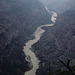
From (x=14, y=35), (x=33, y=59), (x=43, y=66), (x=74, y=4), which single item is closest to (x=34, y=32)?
(x=14, y=35)

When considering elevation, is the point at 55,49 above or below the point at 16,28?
below

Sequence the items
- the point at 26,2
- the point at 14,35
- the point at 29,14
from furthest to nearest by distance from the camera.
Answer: the point at 26,2 → the point at 29,14 → the point at 14,35

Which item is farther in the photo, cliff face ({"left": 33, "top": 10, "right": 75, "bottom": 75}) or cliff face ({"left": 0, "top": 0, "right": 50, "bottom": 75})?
cliff face ({"left": 0, "top": 0, "right": 50, "bottom": 75})

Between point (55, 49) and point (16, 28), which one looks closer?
point (55, 49)

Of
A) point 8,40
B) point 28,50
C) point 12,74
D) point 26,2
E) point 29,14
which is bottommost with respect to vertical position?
point 12,74

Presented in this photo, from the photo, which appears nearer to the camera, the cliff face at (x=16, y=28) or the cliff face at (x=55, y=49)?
the cliff face at (x=55, y=49)

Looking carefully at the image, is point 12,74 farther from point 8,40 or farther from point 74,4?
point 74,4

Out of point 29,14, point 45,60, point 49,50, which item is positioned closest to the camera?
point 45,60

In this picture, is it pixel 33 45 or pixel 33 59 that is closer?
pixel 33 59
